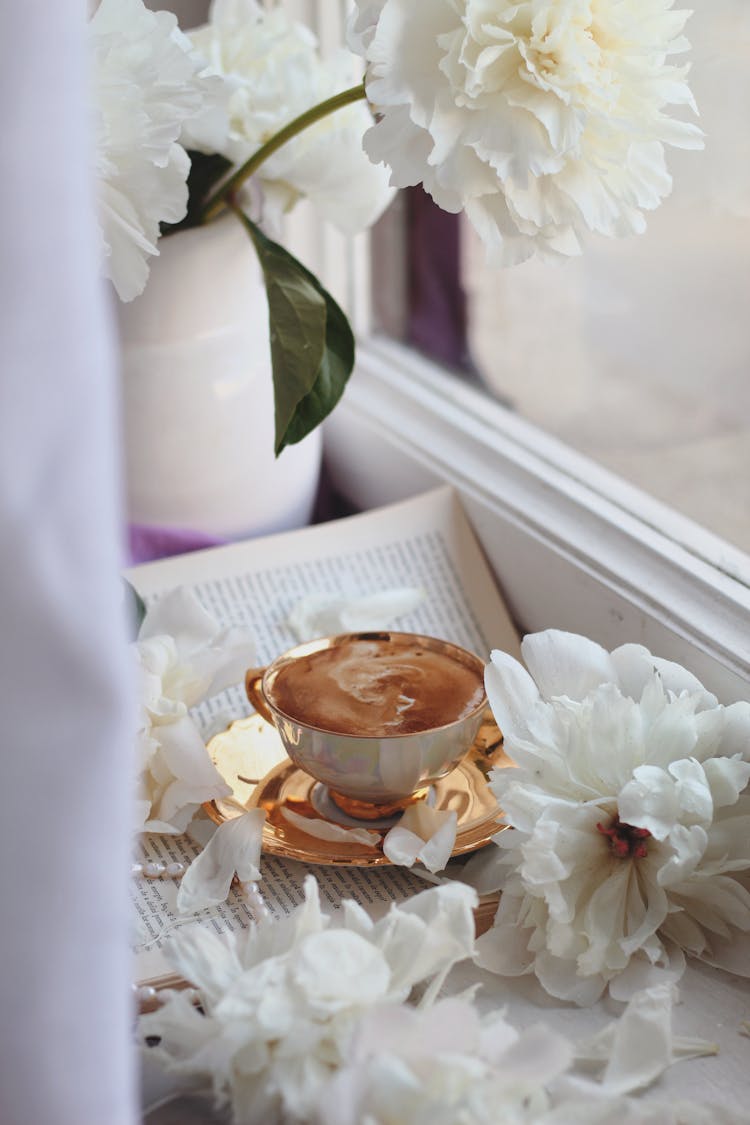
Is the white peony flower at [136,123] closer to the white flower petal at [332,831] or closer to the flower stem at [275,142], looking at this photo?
the flower stem at [275,142]

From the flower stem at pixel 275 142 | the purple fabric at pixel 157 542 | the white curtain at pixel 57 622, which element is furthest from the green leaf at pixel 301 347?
the white curtain at pixel 57 622

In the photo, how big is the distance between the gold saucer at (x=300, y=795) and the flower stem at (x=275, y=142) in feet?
0.90

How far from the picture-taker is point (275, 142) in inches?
24.5

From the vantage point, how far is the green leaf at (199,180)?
655 mm

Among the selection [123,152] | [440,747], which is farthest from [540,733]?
[123,152]

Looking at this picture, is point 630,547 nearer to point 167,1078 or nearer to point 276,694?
point 276,694

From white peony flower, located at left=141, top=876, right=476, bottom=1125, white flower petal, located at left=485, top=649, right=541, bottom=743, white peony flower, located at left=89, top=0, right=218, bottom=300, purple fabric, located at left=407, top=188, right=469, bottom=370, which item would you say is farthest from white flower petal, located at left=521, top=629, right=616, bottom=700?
purple fabric, located at left=407, top=188, right=469, bottom=370

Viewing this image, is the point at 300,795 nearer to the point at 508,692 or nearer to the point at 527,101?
the point at 508,692

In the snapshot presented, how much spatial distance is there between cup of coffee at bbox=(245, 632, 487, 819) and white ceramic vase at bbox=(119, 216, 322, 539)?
7.4 inches

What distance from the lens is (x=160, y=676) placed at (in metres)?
0.56

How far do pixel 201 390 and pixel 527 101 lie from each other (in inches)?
11.8

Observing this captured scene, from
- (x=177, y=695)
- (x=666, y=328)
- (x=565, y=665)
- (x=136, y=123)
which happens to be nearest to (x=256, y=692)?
(x=177, y=695)

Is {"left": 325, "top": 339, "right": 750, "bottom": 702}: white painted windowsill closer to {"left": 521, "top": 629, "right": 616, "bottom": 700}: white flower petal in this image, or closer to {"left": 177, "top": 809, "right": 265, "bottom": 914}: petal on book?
{"left": 521, "top": 629, "right": 616, "bottom": 700}: white flower petal

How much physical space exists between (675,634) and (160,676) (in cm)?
24
